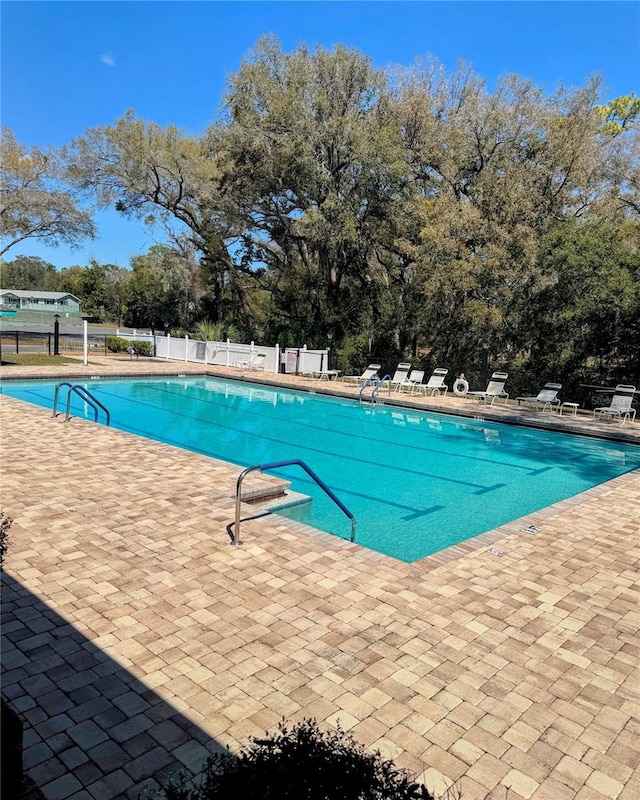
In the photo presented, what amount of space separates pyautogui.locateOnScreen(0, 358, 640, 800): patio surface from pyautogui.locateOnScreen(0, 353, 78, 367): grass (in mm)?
13429

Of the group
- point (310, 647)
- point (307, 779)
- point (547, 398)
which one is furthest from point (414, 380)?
point (307, 779)

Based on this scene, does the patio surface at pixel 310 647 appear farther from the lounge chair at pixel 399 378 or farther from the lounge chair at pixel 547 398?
the lounge chair at pixel 399 378

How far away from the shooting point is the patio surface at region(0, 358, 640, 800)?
245cm

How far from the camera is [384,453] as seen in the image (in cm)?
1011

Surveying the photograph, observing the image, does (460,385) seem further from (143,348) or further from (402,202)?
(143,348)

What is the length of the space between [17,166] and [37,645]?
24586 millimetres

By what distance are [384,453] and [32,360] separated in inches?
544

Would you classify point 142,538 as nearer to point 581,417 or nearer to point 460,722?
point 460,722

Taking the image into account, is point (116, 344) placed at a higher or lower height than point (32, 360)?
higher

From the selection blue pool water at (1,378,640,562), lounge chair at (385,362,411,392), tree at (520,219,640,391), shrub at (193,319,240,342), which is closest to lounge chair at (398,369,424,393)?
lounge chair at (385,362,411,392)

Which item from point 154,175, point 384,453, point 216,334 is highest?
point 154,175

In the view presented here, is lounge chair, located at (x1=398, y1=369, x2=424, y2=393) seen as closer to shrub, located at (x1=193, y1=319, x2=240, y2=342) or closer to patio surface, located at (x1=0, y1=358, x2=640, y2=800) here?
shrub, located at (x1=193, y1=319, x2=240, y2=342)

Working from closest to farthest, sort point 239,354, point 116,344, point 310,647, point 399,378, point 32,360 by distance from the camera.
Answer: point 310,647 → point 399,378 → point 32,360 → point 239,354 → point 116,344

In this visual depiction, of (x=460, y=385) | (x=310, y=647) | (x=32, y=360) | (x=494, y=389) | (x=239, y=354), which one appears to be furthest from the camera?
(x=239, y=354)
